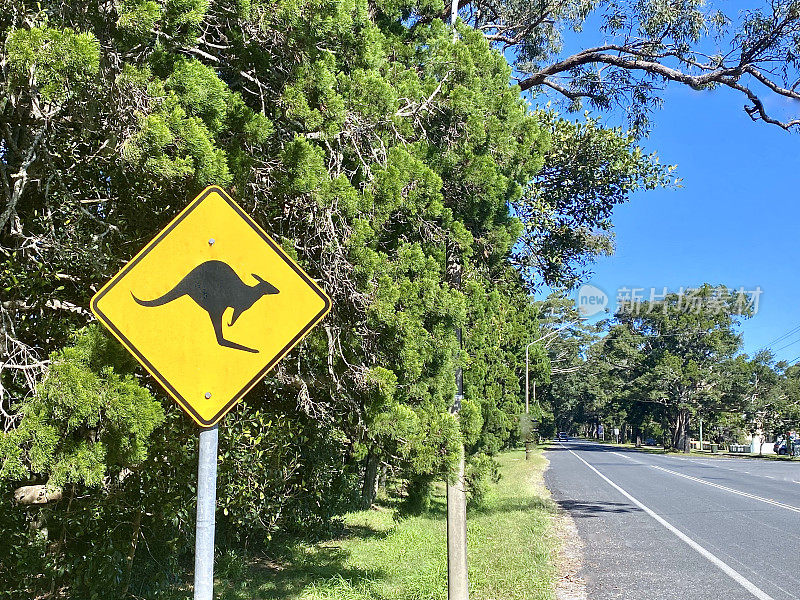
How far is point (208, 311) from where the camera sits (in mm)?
2447

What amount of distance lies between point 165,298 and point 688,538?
11.7 m

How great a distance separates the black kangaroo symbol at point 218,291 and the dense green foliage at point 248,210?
1799 millimetres

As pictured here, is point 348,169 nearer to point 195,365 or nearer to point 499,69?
point 499,69

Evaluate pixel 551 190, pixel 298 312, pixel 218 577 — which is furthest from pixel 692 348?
pixel 298 312

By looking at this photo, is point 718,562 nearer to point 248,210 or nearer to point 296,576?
point 296,576

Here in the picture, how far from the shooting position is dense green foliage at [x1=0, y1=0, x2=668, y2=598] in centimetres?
407

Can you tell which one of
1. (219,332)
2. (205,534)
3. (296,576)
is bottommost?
(296,576)

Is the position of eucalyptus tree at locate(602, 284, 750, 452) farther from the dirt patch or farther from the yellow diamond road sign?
the yellow diamond road sign

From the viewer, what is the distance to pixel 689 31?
931cm

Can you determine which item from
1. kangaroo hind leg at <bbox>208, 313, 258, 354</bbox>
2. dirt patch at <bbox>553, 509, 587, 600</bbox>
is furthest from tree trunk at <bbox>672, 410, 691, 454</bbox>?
kangaroo hind leg at <bbox>208, 313, 258, 354</bbox>

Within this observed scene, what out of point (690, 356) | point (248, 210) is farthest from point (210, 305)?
point (690, 356)

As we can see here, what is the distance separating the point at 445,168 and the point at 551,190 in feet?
17.5

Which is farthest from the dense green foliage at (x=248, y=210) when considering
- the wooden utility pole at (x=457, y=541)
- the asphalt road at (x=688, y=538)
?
the asphalt road at (x=688, y=538)

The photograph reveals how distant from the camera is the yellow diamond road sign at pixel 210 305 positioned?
237 cm
